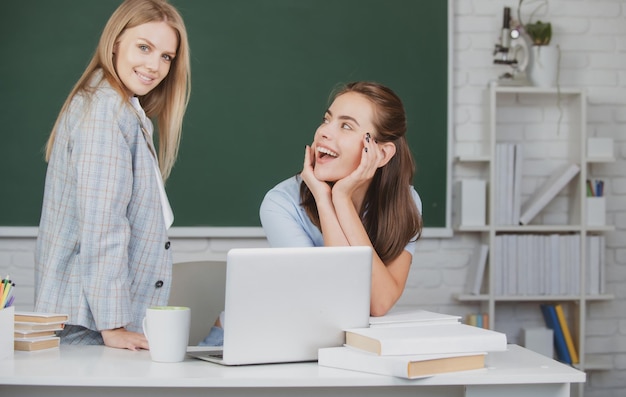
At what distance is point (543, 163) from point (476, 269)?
61cm

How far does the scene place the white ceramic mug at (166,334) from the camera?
156 cm

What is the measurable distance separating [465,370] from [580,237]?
254cm

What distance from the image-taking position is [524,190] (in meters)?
3.95

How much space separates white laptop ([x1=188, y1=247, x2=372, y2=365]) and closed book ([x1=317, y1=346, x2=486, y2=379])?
0.05m

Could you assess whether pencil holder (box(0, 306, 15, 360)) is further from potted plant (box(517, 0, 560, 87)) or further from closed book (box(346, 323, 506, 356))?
potted plant (box(517, 0, 560, 87))

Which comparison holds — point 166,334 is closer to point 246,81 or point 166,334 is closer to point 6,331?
point 6,331

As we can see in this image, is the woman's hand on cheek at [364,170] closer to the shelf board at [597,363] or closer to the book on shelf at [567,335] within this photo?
the book on shelf at [567,335]

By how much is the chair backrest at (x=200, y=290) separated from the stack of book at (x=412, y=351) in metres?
0.97

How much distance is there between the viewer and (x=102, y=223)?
1.82m

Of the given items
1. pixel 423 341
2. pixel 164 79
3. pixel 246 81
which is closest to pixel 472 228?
pixel 246 81

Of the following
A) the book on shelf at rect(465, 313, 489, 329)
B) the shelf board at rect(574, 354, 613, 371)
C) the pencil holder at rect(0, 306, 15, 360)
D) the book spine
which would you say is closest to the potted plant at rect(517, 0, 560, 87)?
the book on shelf at rect(465, 313, 489, 329)

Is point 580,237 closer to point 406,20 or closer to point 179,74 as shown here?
point 406,20

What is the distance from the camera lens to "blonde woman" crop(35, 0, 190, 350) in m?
1.82

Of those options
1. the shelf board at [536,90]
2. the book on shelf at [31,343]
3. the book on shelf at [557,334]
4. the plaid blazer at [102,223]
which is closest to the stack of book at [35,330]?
the book on shelf at [31,343]
